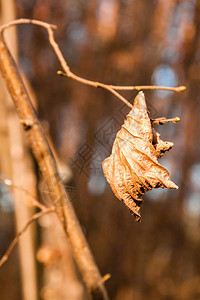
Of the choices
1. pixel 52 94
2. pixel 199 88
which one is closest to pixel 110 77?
pixel 52 94

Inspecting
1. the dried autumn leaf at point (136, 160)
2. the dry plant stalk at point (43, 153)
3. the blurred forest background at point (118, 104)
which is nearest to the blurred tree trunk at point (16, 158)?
the dry plant stalk at point (43, 153)

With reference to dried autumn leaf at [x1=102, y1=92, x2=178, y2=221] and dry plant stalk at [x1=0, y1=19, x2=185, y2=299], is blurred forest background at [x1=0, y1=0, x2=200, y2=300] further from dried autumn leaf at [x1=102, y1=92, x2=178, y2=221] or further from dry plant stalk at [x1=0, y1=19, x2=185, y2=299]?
dried autumn leaf at [x1=102, y1=92, x2=178, y2=221]

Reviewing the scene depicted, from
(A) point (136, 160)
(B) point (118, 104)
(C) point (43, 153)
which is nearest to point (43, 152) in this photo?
(C) point (43, 153)

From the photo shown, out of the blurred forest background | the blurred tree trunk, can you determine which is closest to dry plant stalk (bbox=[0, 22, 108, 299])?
the blurred tree trunk

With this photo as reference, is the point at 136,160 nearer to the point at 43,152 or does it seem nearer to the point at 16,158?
the point at 43,152

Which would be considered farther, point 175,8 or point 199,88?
point 175,8

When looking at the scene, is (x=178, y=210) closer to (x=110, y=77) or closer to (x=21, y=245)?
(x=110, y=77)
